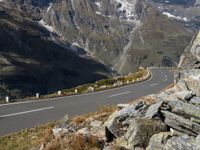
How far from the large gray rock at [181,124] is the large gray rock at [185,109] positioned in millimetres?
140

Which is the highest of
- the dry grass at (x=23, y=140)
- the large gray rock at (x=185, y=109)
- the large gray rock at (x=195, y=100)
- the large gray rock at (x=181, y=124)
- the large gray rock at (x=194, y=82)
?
the large gray rock at (x=194, y=82)

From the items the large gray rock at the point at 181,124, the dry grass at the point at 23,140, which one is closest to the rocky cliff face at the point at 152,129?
the large gray rock at the point at 181,124

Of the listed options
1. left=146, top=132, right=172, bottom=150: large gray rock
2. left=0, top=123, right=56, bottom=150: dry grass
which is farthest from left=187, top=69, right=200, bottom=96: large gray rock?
left=0, top=123, right=56, bottom=150: dry grass

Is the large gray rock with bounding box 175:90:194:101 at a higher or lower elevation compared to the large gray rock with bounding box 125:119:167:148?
higher

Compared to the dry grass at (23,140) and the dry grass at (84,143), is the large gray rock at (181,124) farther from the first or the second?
the dry grass at (23,140)

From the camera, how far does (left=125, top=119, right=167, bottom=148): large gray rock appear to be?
11.9 m

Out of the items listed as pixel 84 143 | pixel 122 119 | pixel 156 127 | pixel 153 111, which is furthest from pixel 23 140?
pixel 156 127

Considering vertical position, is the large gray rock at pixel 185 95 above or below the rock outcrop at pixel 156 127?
above

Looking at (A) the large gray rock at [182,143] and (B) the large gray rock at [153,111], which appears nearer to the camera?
(A) the large gray rock at [182,143]

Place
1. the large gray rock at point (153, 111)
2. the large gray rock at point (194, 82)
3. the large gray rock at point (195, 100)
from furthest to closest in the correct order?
1. the large gray rock at point (194, 82)
2. the large gray rock at point (153, 111)
3. the large gray rock at point (195, 100)

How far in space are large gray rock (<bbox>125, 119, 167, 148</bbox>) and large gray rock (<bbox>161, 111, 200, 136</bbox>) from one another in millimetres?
251

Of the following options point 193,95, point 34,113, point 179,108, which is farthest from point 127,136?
point 34,113

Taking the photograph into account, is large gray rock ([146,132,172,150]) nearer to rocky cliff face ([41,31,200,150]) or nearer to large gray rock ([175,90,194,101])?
rocky cliff face ([41,31,200,150])

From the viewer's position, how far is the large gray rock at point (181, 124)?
37.2 feet
